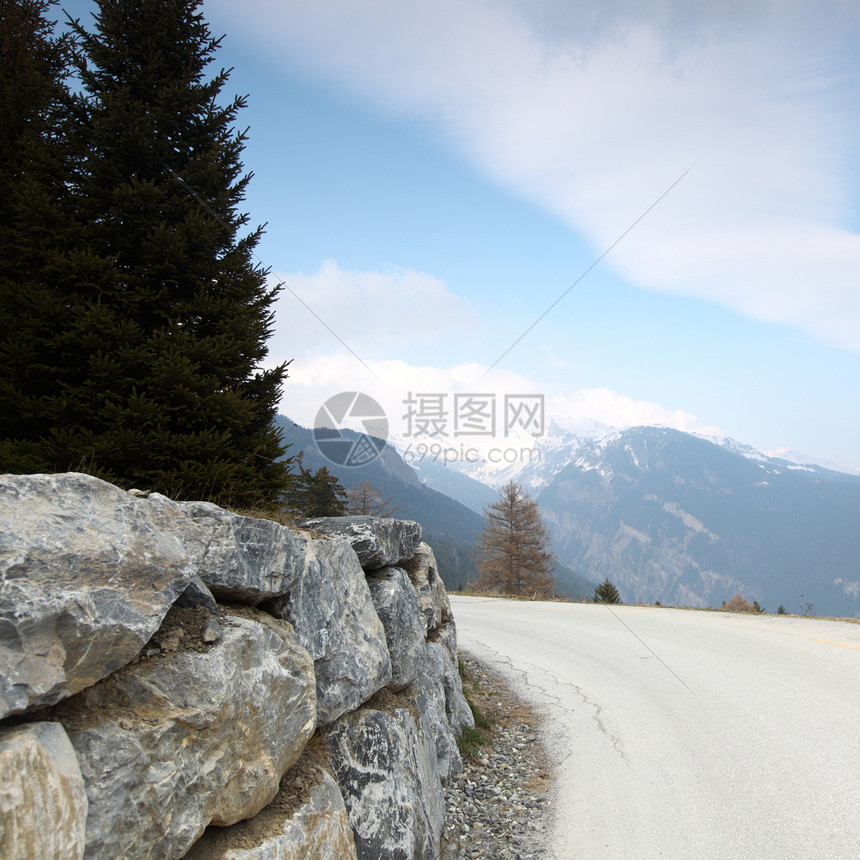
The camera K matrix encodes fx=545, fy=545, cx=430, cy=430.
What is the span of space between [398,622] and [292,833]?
7.51ft

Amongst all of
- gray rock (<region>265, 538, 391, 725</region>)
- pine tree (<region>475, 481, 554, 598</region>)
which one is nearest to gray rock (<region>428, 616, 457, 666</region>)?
gray rock (<region>265, 538, 391, 725</region>)

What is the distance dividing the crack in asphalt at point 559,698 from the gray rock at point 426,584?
7.24 feet

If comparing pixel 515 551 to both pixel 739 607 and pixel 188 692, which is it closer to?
pixel 739 607

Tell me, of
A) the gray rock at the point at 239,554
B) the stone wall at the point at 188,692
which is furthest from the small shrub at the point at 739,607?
the gray rock at the point at 239,554

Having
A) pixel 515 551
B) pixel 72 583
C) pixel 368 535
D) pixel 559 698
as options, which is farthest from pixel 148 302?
pixel 515 551

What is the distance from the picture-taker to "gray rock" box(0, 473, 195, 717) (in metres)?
2.10

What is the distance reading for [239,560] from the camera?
3.44 meters

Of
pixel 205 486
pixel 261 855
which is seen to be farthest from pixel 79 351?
pixel 261 855

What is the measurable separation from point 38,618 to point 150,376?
4707mm

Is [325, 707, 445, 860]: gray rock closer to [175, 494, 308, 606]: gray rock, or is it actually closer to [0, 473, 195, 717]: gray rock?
[175, 494, 308, 606]: gray rock

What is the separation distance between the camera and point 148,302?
6922 mm

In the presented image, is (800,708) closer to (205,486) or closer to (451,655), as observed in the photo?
(451,655)

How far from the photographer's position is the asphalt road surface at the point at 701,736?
185 inches

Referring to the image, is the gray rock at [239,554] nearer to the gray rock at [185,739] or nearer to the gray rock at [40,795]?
the gray rock at [185,739]
